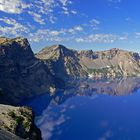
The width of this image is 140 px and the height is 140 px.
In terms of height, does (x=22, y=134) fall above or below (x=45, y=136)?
above

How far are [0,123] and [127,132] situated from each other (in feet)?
376

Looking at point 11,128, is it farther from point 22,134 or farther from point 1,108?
point 1,108

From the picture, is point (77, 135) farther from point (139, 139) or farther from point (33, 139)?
point (33, 139)

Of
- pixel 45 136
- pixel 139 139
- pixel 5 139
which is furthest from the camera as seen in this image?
pixel 45 136

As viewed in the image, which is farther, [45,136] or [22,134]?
[45,136]

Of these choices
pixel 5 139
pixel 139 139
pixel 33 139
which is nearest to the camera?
pixel 5 139

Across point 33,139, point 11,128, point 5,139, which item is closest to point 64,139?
point 33,139

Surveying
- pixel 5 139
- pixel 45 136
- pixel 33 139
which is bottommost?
pixel 45 136

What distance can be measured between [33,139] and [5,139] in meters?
58.2

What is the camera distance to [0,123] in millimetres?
97250

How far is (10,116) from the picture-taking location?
349 ft

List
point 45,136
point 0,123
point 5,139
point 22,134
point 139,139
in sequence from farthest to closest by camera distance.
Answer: point 45,136 < point 139,139 < point 22,134 < point 0,123 < point 5,139

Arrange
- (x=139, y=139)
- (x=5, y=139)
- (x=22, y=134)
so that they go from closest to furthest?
(x=5, y=139), (x=22, y=134), (x=139, y=139)

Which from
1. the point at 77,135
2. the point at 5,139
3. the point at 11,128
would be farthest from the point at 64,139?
the point at 5,139
